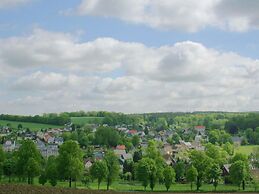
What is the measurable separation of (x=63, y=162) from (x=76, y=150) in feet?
9.20

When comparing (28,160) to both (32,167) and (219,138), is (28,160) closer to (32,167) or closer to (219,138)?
(32,167)

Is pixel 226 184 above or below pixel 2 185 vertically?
below

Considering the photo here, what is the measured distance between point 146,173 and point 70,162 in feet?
51.8

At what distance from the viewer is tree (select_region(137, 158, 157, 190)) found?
78.6 meters

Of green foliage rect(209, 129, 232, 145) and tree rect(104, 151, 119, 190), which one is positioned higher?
green foliage rect(209, 129, 232, 145)

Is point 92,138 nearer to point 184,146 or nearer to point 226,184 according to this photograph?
point 184,146

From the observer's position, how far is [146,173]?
7862cm

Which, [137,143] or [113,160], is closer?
[113,160]

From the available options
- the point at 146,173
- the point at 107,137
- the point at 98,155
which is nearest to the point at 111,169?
the point at 146,173

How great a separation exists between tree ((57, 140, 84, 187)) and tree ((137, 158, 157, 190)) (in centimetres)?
1327

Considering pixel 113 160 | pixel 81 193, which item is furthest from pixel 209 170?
pixel 81 193

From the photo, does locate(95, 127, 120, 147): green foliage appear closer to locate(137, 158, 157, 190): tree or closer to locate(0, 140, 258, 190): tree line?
locate(0, 140, 258, 190): tree line

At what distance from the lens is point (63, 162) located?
70.2 meters

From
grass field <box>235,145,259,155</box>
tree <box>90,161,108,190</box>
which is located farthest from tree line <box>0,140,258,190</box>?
grass field <box>235,145,259,155</box>
